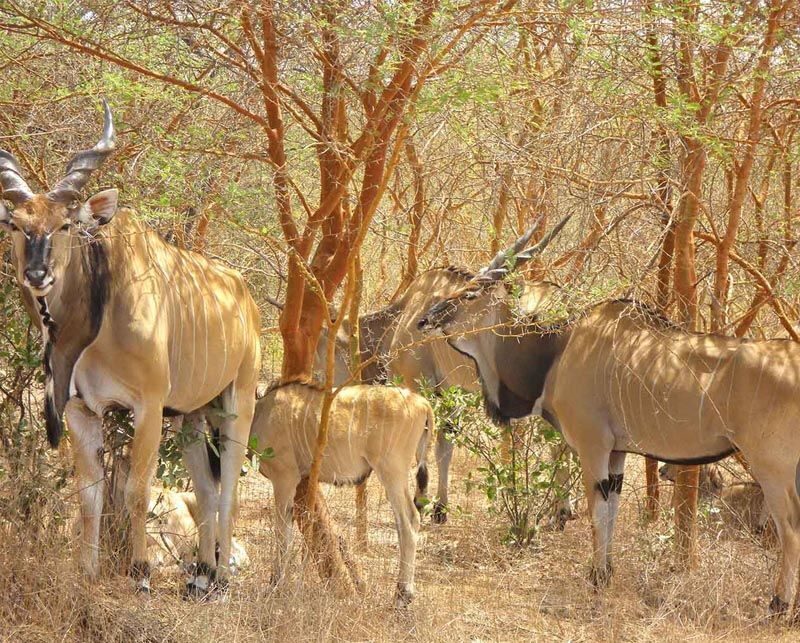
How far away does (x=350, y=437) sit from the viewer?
195 inches

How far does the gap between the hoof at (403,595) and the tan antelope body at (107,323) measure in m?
0.65

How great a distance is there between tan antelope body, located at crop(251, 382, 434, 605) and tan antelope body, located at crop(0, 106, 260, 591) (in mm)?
495

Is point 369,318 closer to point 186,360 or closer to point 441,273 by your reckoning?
point 441,273

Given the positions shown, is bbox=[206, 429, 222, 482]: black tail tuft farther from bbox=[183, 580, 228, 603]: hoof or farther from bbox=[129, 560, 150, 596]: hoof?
bbox=[129, 560, 150, 596]: hoof

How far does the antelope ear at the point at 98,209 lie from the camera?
13.1ft

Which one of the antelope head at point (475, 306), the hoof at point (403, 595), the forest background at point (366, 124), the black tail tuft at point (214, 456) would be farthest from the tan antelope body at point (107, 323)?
the antelope head at point (475, 306)

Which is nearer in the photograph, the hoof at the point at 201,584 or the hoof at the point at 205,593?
the hoof at the point at 205,593

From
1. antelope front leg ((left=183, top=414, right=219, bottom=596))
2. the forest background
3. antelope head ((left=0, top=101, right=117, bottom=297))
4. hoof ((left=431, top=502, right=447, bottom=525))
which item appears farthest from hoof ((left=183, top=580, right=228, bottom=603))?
hoof ((left=431, top=502, right=447, bottom=525))

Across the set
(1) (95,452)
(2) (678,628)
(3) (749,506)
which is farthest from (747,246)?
(1) (95,452)

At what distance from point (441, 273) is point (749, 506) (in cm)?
206

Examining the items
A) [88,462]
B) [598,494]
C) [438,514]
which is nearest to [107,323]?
[88,462]

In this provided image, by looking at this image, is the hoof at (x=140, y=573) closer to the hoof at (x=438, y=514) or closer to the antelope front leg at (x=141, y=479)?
the antelope front leg at (x=141, y=479)

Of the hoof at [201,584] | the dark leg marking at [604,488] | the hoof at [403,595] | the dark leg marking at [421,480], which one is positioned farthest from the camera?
the dark leg marking at [421,480]

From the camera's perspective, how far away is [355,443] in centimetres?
495
